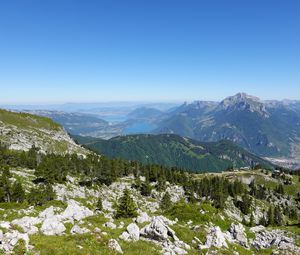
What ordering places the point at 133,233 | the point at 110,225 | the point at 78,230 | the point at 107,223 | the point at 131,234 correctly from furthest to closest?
the point at 107,223
the point at 110,225
the point at 133,233
the point at 131,234
the point at 78,230

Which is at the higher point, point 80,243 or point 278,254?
point 80,243

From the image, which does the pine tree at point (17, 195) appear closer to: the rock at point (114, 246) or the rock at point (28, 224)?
the rock at point (28, 224)

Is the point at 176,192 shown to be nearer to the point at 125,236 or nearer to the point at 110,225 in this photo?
the point at 110,225

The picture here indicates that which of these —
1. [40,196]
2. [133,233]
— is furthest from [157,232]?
[40,196]

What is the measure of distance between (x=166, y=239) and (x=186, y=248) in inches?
99.3

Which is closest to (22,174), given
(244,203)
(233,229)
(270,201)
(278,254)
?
(233,229)

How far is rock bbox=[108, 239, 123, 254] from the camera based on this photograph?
90.9ft

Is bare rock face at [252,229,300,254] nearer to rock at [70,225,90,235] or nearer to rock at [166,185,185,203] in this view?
rock at [70,225,90,235]

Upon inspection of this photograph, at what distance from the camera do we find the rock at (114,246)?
27719 millimetres

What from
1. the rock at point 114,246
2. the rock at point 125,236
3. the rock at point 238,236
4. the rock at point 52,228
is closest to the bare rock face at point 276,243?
the rock at point 238,236

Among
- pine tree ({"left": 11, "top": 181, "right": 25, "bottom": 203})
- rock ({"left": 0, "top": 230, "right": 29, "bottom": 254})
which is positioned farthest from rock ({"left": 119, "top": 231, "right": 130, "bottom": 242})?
pine tree ({"left": 11, "top": 181, "right": 25, "bottom": 203})

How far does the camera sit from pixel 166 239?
3362 cm

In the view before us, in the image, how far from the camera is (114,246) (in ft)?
92.2

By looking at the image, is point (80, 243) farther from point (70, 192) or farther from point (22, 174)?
point (22, 174)
